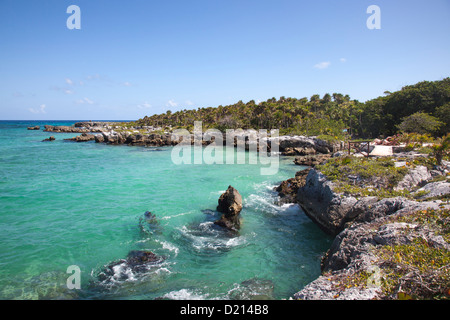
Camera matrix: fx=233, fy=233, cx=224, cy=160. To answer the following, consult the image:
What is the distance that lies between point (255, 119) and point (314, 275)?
222 ft

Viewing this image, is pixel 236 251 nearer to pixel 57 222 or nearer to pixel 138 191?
pixel 57 222

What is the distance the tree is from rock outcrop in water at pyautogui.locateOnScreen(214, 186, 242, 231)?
105 feet

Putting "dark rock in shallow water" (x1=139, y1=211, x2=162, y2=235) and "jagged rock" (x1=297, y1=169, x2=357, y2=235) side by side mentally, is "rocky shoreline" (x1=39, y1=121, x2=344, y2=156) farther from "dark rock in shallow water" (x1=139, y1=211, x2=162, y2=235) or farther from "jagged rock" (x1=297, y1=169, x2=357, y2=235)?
"dark rock in shallow water" (x1=139, y1=211, x2=162, y2=235)

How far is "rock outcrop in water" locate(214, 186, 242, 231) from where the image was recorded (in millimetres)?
15305

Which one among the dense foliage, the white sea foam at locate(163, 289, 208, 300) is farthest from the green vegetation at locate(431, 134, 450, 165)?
the dense foliage

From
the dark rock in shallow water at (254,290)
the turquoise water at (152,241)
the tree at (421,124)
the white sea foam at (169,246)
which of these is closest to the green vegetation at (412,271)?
the dark rock in shallow water at (254,290)

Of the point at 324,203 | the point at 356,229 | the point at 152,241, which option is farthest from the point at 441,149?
the point at 152,241

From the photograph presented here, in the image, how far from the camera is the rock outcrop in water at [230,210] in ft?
A: 50.2

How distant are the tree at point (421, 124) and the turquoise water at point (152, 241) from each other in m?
24.2

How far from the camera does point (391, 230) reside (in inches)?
316

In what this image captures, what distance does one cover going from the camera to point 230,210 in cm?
1638

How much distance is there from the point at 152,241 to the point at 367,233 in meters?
11.1

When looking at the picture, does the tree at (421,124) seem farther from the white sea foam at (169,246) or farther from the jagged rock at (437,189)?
the white sea foam at (169,246)
